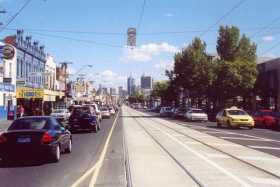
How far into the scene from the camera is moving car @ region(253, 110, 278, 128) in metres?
40.8

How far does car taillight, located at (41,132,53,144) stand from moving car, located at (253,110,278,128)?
2825 cm

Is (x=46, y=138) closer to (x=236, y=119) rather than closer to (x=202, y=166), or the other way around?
(x=202, y=166)

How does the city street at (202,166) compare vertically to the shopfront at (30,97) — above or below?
below

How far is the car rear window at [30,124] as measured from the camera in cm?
1566

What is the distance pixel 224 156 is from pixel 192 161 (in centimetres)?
182

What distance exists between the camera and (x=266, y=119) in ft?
138

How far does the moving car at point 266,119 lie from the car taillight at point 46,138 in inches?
1112

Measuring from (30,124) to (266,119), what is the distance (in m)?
29.3

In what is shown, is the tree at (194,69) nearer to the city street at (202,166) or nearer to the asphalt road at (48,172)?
the city street at (202,166)

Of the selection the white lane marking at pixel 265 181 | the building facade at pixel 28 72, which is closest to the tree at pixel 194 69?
the building facade at pixel 28 72

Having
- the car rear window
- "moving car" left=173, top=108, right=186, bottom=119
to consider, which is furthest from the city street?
"moving car" left=173, top=108, right=186, bottom=119

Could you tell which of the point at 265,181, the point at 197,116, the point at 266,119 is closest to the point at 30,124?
the point at 265,181

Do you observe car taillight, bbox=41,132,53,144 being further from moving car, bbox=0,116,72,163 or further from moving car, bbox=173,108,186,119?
moving car, bbox=173,108,186,119

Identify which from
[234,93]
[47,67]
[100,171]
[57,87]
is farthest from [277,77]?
[100,171]
